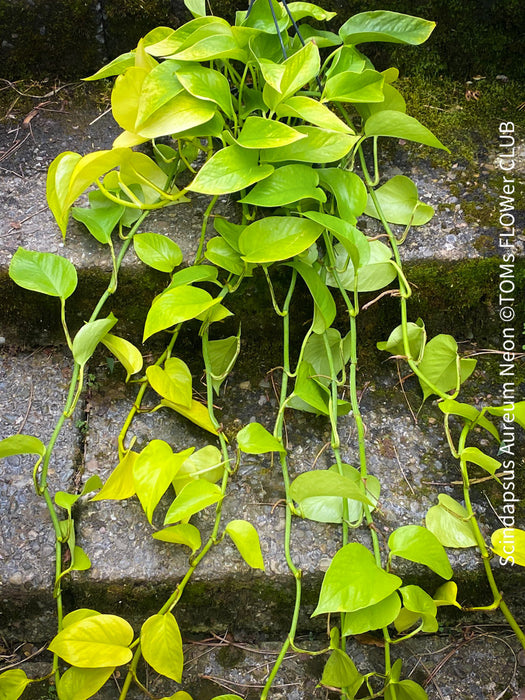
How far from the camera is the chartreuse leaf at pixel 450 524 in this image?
893 mm

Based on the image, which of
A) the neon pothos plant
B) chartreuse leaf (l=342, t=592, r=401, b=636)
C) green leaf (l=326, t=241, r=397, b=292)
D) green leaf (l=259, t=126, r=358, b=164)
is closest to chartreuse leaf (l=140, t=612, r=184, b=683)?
the neon pothos plant

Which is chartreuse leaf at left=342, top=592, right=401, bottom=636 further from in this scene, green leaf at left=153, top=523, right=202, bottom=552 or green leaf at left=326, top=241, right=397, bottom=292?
green leaf at left=326, top=241, right=397, bottom=292

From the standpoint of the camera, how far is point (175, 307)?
86 cm

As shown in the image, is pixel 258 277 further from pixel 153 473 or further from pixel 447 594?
pixel 447 594

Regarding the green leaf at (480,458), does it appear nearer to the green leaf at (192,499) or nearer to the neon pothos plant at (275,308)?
the neon pothos plant at (275,308)

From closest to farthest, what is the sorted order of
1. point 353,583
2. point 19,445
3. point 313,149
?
1. point 353,583
2. point 19,445
3. point 313,149

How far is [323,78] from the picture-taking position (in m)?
1.20

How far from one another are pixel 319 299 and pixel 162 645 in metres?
0.55

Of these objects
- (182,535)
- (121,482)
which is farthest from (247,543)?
(121,482)

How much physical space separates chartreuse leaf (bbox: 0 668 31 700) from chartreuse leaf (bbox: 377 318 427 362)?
2.38 feet

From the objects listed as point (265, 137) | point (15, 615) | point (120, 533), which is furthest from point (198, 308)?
point (15, 615)

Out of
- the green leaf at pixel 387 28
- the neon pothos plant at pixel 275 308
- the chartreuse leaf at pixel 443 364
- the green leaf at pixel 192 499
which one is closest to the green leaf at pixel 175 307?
the neon pothos plant at pixel 275 308

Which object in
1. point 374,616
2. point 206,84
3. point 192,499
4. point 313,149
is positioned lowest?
point 374,616

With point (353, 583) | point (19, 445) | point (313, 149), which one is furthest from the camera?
point (313, 149)
